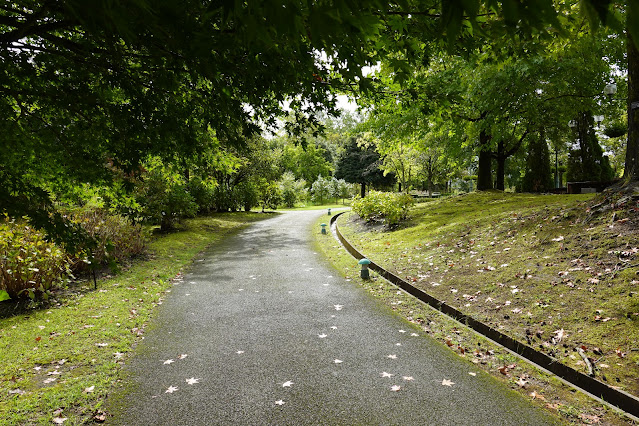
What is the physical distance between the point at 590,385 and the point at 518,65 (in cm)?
1035

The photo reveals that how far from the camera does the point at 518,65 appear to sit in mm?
11141

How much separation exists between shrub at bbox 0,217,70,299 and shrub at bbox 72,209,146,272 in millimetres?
1081

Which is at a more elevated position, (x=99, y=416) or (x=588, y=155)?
(x=588, y=155)

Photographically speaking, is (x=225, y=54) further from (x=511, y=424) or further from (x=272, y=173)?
(x=272, y=173)

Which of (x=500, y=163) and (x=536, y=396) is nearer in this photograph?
(x=536, y=396)

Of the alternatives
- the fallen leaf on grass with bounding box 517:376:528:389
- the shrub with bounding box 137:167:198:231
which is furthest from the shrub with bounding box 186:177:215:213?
the fallen leaf on grass with bounding box 517:376:528:389

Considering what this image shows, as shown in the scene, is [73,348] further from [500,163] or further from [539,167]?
[539,167]

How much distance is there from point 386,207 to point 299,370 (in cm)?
1019

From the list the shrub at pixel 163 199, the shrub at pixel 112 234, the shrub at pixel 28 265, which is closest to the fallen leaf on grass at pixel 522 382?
the shrub at pixel 28 265

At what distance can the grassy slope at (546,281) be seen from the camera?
4.03 meters

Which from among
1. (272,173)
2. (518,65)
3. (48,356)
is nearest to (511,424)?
(48,356)

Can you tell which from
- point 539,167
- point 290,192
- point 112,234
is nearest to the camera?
point 112,234

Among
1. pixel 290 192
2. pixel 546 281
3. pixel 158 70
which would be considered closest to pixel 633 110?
pixel 546 281

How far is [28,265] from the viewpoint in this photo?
633cm
